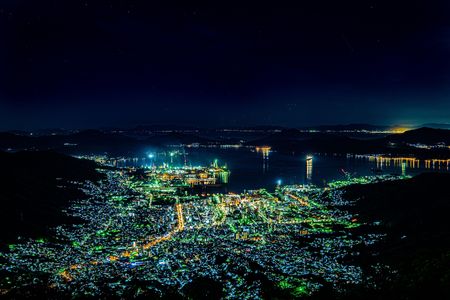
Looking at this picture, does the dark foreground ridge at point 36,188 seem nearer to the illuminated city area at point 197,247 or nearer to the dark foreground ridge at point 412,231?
the illuminated city area at point 197,247

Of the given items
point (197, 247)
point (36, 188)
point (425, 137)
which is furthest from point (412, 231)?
point (425, 137)

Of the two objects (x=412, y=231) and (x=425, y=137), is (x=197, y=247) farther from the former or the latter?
(x=425, y=137)

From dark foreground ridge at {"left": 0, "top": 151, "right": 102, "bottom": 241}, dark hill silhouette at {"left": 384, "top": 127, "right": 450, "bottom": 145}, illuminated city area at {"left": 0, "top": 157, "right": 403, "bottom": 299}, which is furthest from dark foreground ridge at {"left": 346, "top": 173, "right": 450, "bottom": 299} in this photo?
dark hill silhouette at {"left": 384, "top": 127, "right": 450, "bottom": 145}

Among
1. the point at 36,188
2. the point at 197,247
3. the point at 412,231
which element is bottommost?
the point at 197,247

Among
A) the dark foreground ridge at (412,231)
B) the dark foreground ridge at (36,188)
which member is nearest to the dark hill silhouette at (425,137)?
the dark foreground ridge at (412,231)

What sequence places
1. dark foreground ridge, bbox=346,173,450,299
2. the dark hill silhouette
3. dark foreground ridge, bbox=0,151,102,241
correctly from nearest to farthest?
dark foreground ridge, bbox=346,173,450,299 < dark foreground ridge, bbox=0,151,102,241 < the dark hill silhouette

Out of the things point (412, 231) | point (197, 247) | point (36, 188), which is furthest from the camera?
point (36, 188)

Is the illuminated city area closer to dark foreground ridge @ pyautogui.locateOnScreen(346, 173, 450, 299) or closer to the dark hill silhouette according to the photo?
dark foreground ridge @ pyautogui.locateOnScreen(346, 173, 450, 299)
